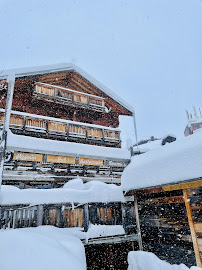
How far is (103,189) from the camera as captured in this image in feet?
23.9

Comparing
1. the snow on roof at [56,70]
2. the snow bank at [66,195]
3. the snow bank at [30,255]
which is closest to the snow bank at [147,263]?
the snow bank at [66,195]

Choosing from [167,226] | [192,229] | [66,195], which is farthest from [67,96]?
[192,229]

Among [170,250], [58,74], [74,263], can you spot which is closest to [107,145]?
[58,74]

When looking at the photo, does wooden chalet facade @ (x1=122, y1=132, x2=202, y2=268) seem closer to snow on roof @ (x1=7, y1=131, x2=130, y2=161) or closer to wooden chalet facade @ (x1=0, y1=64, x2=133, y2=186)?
snow on roof @ (x1=7, y1=131, x2=130, y2=161)

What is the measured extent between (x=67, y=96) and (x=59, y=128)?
9.55 feet

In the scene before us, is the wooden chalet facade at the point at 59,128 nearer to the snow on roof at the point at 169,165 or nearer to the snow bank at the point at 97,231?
the snow bank at the point at 97,231

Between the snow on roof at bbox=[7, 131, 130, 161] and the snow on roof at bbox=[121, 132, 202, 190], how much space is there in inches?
247

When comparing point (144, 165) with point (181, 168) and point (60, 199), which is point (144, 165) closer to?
point (181, 168)

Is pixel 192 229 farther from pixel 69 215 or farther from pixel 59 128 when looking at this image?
pixel 59 128

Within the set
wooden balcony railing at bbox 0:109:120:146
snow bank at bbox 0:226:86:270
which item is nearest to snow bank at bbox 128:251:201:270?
snow bank at bbox 0:226:86:270

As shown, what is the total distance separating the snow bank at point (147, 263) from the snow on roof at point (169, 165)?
6.04 ft

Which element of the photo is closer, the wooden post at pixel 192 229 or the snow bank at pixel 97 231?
the wooden post at pixel 192 229

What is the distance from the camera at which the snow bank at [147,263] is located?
176 inches

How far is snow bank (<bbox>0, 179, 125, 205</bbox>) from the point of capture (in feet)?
19.3
